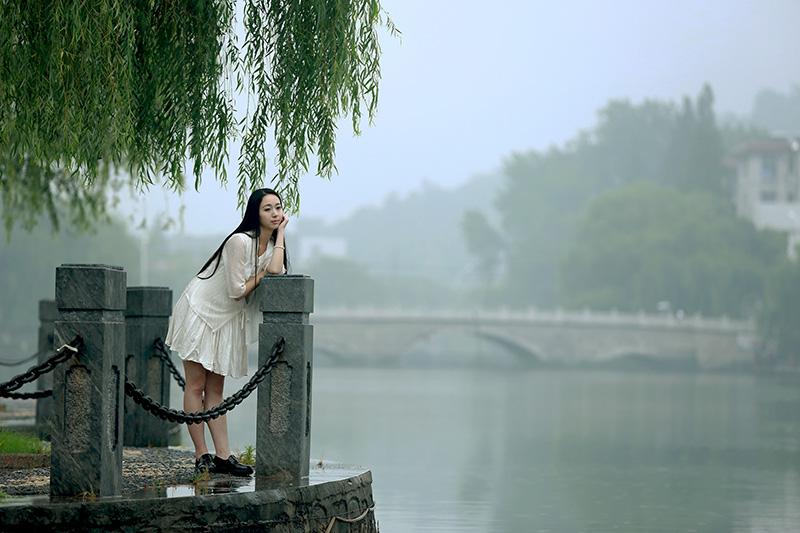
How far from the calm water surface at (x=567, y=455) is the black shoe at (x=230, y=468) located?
3.23 m

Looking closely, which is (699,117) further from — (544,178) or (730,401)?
(730,401)

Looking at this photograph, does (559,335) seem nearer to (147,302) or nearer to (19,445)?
(147,302)

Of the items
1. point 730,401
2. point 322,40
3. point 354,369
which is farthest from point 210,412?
point 354,369

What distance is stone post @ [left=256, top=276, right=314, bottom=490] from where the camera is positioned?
29.1ft

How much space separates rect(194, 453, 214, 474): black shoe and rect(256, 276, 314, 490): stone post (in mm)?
397

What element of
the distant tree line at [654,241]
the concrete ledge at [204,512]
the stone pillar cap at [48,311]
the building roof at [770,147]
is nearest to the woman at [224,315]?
the concrete ledge at [204,512]

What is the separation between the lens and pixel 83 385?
26.3ft

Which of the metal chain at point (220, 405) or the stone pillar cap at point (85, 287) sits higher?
the stone pillar cap at point (85, 287)

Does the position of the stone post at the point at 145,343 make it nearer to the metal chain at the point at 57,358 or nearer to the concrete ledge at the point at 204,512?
the concrete ledge at the point at 204,512

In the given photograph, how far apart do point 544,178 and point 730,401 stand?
201ft

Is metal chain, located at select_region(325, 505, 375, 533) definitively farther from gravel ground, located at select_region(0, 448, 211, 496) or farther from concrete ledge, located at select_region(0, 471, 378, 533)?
gravel ground, located at select_region(0, 448, 211, 496)

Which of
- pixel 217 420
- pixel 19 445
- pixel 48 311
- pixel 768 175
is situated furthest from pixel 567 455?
pixel 768 175

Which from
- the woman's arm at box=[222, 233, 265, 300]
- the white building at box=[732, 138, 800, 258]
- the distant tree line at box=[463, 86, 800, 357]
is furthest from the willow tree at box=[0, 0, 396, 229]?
the white building at box=[732, 138, 800, 258]

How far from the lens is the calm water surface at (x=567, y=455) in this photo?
551 inches
